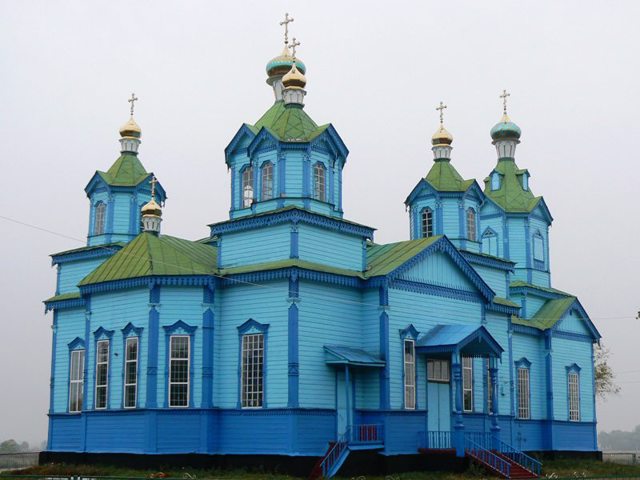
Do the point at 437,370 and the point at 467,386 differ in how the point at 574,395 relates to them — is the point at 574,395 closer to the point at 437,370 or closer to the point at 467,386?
the point at 467,386

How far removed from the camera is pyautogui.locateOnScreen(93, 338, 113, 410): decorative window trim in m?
28.9

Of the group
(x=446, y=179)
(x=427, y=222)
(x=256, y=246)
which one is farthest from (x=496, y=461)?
(x=446, y=179)

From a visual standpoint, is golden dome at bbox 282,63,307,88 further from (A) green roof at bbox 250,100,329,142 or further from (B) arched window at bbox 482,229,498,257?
(B) arched window at bbox 482,229,498,257

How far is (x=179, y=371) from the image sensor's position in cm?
2777

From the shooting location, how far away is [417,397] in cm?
2853

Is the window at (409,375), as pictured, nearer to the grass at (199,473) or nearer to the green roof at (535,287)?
the grass at (199,473)

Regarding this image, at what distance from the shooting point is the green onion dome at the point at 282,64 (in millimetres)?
33406

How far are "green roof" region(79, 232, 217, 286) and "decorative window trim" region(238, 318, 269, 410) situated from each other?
203cm

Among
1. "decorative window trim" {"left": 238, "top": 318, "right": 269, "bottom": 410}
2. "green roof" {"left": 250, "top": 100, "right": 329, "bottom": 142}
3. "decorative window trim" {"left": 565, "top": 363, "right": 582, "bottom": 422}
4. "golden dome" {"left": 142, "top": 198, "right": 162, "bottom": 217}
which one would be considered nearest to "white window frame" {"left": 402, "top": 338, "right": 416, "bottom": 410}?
"decorative window trim" {"left": 238, "top": 318, "right": 269, "bottom": 410}

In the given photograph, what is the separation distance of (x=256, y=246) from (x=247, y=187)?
2.48m

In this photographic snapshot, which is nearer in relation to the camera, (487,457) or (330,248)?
(487,457)

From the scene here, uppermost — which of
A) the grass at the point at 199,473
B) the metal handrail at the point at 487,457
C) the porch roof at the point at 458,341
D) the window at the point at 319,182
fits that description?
the window at the point at 319,182

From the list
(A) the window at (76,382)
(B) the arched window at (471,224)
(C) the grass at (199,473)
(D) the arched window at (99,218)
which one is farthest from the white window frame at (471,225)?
(A) the window at (76,382)

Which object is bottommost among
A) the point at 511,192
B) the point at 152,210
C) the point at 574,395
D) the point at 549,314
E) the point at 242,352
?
the point at 574,395
